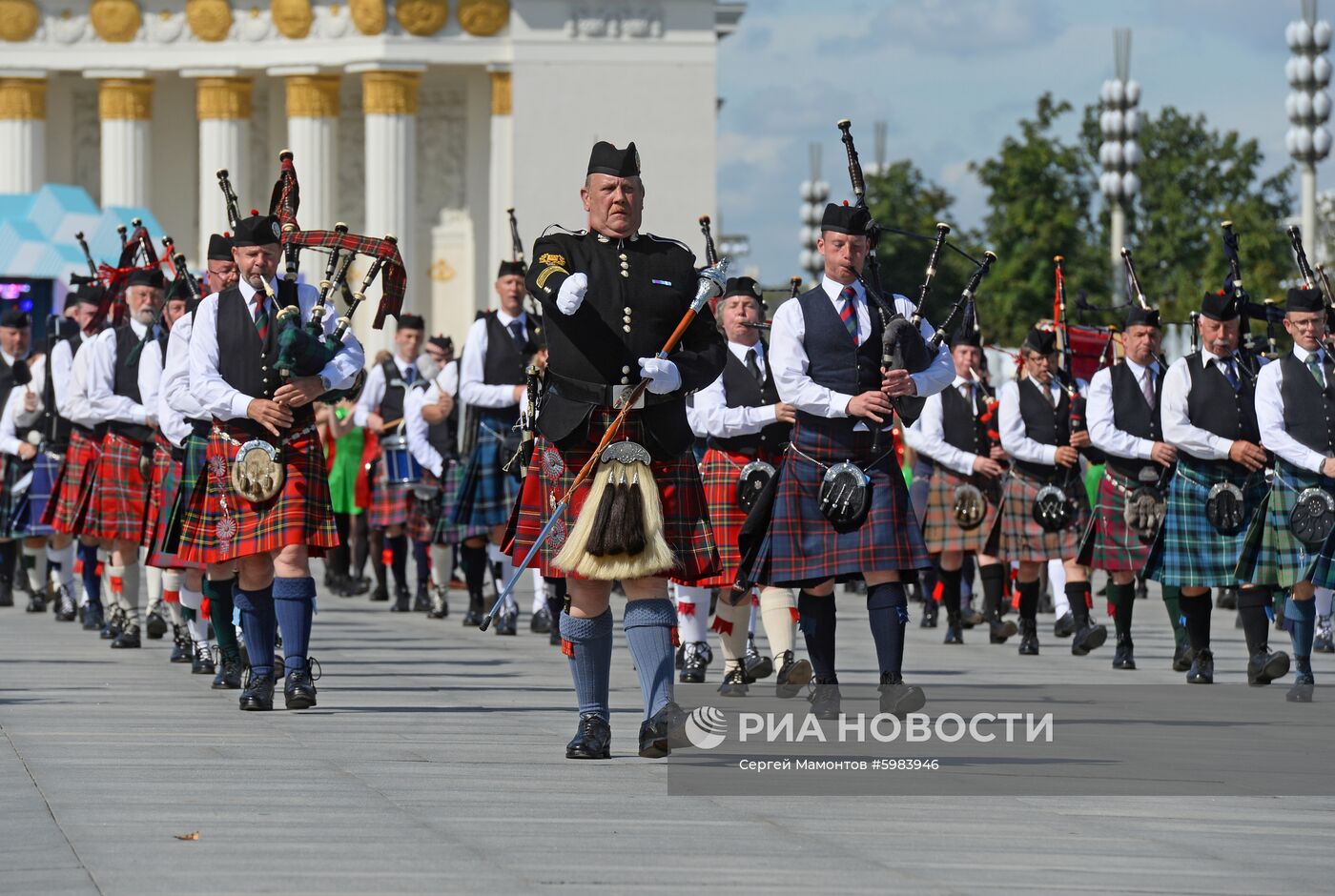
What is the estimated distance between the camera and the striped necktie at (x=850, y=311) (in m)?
9.33

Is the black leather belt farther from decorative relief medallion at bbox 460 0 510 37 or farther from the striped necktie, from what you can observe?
decorative relief medallion at bbox 460 0 510 37

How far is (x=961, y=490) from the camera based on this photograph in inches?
587

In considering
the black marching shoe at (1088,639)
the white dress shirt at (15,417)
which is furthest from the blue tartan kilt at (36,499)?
the black marching shoe at (1088,639)

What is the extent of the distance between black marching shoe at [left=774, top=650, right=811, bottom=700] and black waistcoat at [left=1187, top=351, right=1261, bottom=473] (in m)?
2.37

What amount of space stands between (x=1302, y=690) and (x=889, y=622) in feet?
8.05

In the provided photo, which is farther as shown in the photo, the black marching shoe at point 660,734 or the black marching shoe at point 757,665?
the black marching shoe at point 757,665

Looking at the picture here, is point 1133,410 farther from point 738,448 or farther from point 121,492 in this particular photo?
point 121,492

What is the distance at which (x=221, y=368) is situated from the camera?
942cm

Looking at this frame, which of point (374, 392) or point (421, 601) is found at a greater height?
point (374, 392)

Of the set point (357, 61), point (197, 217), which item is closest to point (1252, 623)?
point (357, 61)

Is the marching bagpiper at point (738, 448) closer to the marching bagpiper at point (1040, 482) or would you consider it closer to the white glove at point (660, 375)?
the white glove at point (660, 375)

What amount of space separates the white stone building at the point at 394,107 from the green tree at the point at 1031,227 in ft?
18.9

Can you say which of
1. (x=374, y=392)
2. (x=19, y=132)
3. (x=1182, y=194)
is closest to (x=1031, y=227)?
(x=1182, y=194)

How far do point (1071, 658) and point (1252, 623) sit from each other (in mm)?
2042
